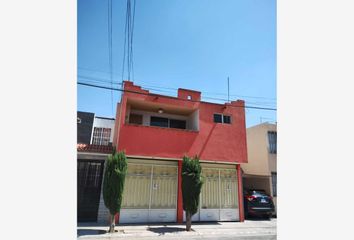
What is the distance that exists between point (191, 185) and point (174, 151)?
2.06 m

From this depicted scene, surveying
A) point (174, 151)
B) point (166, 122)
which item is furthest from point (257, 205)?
point (166, 122)

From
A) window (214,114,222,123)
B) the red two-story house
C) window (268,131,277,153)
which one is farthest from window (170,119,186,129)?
window (268,131,277,153)

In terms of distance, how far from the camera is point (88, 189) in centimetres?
1073

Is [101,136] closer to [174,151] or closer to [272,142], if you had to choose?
[174,151]

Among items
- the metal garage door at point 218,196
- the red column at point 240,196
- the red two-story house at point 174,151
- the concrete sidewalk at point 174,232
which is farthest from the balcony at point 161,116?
the concrete sidewalk at point 174,232

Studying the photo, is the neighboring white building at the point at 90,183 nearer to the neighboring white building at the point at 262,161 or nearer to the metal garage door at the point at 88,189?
the metal garage door at the point at 88,189

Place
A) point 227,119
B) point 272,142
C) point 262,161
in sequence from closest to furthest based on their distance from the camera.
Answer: point 227,119 < point 262,161 < point 272,142
